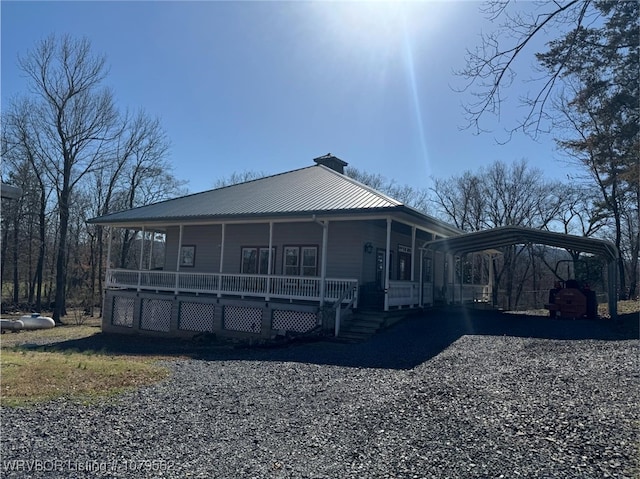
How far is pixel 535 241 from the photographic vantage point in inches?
684

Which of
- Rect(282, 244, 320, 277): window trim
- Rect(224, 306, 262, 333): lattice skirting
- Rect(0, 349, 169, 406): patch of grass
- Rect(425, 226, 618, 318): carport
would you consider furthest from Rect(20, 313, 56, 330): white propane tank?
Rect(425, 226, 618, 318): carport

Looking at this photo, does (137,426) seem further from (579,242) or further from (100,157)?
(100,157)

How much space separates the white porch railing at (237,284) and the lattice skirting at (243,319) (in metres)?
0.54

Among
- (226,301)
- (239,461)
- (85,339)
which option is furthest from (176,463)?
(85,339)

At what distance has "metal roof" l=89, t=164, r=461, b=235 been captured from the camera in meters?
15.0

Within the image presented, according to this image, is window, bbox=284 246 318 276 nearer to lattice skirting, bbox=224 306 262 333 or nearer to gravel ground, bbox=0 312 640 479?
lattice skirting, bbox=224 306 262 333

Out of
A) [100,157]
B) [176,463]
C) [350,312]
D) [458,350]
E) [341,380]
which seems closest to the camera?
[176,463]

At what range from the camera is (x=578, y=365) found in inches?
326

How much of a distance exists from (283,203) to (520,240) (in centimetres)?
926

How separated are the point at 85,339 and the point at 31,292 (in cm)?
2173

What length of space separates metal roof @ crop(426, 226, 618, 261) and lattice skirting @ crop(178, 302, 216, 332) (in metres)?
8.58

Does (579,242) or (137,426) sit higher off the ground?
(579,242)

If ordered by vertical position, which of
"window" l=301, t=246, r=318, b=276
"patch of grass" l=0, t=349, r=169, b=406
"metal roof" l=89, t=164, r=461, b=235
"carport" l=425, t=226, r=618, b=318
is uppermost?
"metal roof" l=89, t=164, r=461, b=235

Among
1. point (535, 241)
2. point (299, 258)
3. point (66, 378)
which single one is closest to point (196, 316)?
point (299, 258)
